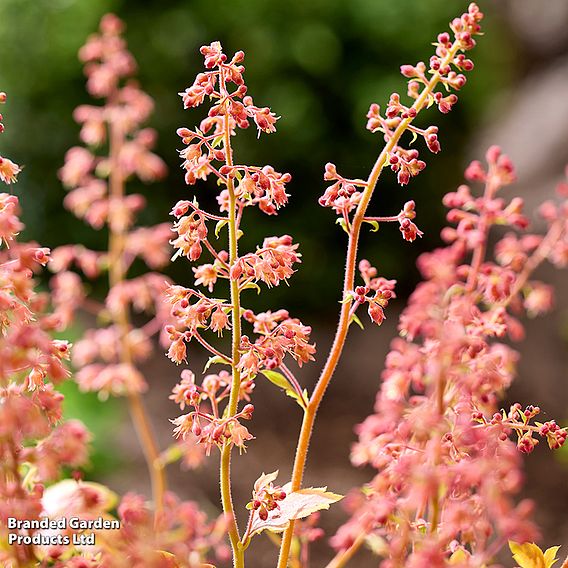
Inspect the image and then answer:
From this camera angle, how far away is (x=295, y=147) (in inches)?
108

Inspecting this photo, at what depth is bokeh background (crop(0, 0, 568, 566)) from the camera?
2.54 m

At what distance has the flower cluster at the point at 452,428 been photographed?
1.35 feet

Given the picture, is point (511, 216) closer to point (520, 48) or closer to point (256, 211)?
point (256, 211)

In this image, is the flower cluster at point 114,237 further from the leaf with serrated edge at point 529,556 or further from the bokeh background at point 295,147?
the bokeh background at point 295,147

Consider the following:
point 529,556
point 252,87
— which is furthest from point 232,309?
point 252,87

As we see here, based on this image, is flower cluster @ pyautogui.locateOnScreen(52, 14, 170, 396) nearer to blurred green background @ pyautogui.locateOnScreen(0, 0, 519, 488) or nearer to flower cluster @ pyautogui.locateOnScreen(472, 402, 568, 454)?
flower cluster @ pyautogui.locateOnScreen(472, 402, 568, 454)

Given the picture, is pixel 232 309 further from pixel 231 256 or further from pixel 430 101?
pixel 430 101

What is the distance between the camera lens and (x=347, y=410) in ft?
11.0

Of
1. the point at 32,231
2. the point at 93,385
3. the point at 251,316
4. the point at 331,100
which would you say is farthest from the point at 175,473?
the point at 251,316

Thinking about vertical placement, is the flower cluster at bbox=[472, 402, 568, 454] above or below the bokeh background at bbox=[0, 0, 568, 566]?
below

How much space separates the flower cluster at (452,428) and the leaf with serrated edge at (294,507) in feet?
0.11

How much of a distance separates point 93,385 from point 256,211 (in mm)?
1656

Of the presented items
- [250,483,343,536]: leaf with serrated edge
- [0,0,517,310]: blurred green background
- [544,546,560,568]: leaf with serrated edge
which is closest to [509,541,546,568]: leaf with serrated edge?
[544,546,560,568]: leaf with serrated edge

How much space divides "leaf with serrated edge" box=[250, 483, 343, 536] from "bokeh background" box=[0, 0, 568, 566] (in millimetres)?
1740
